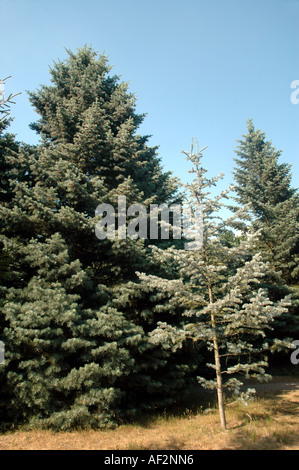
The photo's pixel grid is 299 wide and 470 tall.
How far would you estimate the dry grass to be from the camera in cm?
568

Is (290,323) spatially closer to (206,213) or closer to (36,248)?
(206,213)

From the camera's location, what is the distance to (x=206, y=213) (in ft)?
23.3

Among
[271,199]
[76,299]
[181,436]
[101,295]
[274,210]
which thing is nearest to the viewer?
[181,436]

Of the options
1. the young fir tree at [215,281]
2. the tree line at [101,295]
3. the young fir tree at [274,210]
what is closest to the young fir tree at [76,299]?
the tree line at [101,295]

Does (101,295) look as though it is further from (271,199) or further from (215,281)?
(271,199)

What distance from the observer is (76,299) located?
6.89 meters

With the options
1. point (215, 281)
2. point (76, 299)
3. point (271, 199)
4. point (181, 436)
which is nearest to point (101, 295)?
point (76, 299)

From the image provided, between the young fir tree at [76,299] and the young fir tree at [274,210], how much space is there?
726 centimetres

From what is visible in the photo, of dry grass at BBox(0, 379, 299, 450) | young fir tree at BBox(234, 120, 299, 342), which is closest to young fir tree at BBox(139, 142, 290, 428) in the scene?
dry grass at BBox(0, 379, 299, 450)

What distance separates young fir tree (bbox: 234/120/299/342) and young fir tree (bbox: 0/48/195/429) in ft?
23.8

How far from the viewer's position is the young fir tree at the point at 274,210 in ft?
44.7

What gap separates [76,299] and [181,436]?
411cm
